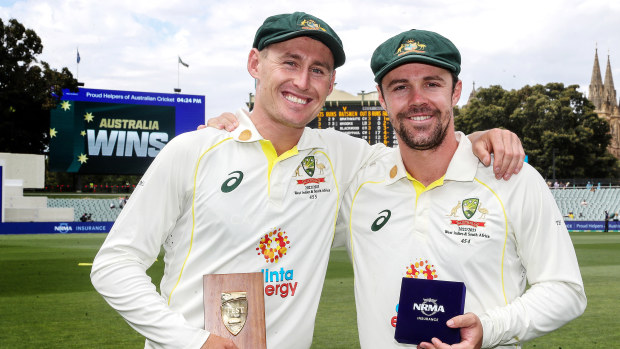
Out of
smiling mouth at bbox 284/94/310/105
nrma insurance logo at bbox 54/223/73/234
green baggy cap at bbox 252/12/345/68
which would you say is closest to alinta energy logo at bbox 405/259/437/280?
smiling mouth at bbox 284/94/310/105

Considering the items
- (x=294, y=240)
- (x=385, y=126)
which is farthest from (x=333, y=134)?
(x=385, y=126)

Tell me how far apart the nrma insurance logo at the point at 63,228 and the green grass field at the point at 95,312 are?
13.5m

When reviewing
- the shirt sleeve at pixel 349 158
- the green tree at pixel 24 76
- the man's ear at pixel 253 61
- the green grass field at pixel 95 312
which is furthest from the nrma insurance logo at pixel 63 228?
the man's ear at pixel 253 61

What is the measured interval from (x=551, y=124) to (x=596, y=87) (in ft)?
187

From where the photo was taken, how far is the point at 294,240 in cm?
284

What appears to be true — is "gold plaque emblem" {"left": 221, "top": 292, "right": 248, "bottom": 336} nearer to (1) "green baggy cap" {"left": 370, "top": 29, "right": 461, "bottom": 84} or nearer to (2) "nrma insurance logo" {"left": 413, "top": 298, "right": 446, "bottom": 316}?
(2) "nrma insurance logo" {"left": 413, "top": 298, "right": 446, "bottom": 316}

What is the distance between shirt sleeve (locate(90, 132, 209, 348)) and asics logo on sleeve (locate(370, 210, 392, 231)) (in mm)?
920

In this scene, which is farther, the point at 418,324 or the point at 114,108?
the point at 114,108

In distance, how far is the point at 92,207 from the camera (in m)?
37.1

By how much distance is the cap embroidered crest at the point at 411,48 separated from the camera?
2834mm

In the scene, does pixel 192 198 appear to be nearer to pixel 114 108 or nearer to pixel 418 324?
pixel 418 324

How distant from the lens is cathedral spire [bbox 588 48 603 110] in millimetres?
99700

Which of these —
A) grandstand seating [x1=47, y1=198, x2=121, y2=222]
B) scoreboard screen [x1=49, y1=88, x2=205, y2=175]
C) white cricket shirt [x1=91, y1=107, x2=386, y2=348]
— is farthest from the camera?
grandstand seating [x1=47, y1=198, x2=121, y2=222]

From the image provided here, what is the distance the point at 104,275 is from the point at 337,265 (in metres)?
11.8
